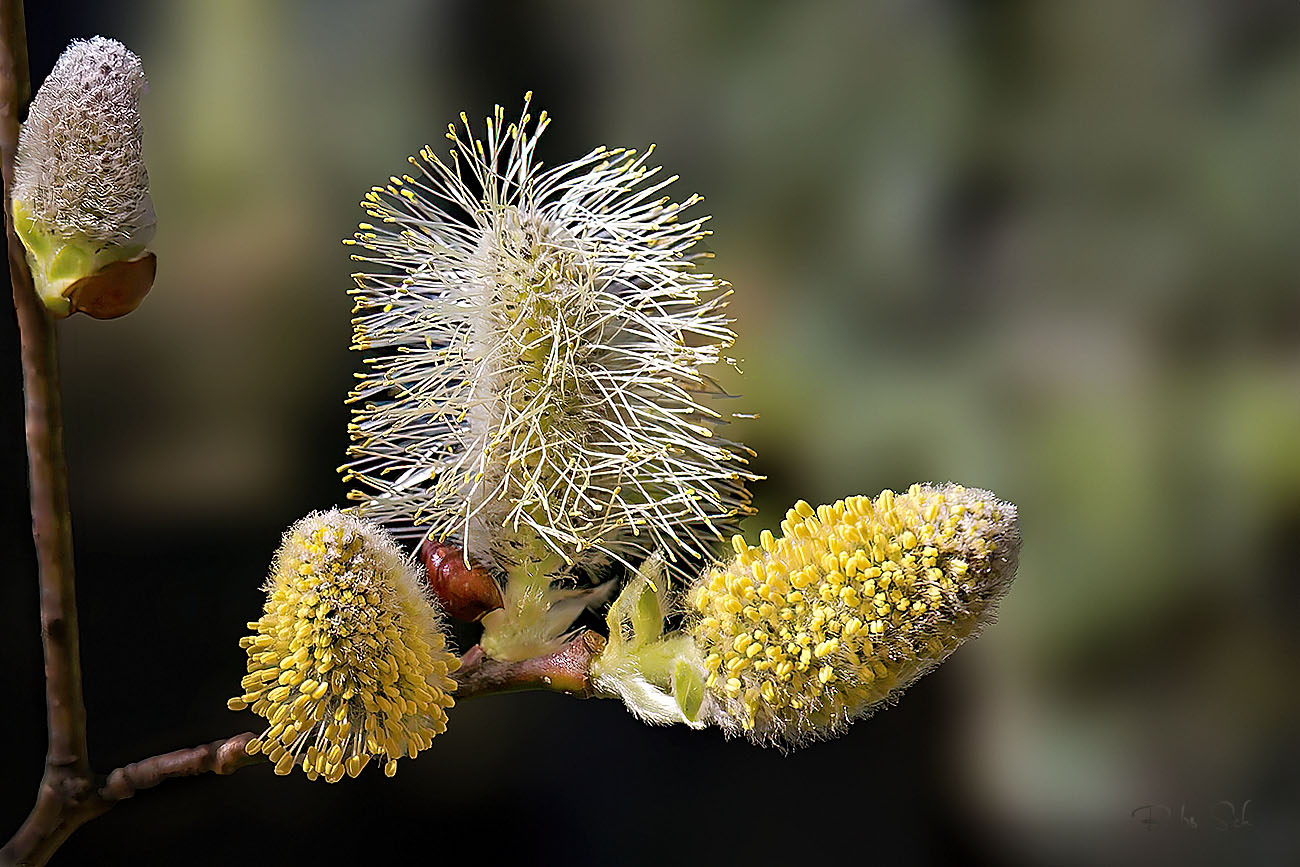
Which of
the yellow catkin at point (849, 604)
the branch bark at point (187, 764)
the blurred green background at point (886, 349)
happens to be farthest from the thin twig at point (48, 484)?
the yellow catkin at point (849, 604)

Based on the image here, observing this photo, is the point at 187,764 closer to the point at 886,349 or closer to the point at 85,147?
the point at 85,147

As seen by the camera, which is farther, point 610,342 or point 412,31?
point 412,31

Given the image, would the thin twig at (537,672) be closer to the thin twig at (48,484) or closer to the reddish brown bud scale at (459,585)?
the reddish brown bud scale at (459,585)

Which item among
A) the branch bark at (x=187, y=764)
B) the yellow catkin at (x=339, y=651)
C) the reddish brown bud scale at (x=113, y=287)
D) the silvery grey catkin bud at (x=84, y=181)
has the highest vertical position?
the silvery grey catkin bud at (x=84, y=181)

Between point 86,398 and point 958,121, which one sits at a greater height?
point 958,121

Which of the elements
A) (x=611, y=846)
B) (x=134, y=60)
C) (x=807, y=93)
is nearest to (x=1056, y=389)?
(x=807, y=93)

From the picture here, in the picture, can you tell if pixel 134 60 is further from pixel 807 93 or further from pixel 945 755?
pixel 945 755

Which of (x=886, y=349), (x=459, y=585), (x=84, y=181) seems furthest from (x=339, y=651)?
(x=886, y=349)
